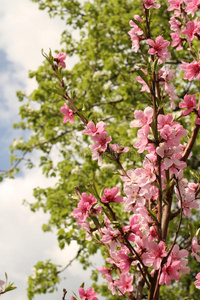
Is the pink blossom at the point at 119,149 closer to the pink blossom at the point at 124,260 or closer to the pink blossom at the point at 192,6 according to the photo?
the pink blossom at the point at 124,260

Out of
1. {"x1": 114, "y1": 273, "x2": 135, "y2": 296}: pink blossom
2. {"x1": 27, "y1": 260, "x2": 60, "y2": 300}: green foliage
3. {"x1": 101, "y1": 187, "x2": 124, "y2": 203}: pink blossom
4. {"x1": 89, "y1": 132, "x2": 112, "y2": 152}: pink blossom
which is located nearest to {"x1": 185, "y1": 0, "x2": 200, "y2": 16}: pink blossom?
{"x1": 89, "y1": 132, "x2": 112, "y2": 152}: pink blossom

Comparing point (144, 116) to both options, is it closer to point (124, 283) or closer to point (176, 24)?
point (124, 283)

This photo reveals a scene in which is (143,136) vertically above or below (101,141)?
below

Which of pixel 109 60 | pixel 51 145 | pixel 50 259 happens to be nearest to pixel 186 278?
pixel 50 259

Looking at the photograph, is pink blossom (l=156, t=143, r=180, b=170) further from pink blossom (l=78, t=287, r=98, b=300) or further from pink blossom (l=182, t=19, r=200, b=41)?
pink blossom (l=182, t=19, r=200, b=41)

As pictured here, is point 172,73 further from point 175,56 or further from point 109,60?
point 175,56

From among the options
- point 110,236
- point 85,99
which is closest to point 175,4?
point 110,236

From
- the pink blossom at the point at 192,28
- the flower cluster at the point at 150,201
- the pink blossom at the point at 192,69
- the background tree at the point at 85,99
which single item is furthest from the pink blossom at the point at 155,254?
the background tree at the point at 85,99

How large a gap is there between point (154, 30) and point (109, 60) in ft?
4.52

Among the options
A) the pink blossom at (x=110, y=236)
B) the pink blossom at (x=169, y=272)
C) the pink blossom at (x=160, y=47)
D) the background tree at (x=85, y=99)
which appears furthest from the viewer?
the background tree at (x=85, y=99)

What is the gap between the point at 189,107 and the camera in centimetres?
182

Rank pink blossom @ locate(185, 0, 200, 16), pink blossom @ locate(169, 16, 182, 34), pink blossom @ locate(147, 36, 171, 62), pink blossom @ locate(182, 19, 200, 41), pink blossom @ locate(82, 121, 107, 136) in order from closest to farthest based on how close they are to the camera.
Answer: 1. pink blossom @ locate(82, 121, 107, 136)
2. pink blossom @ locate(147, 36, 171, 62)
3. pink blossom @ locate(182, 19, 200, 41)
4. pink blossom @ locate(185, 0, 200, 16)
5. pink blossom @ locate(169, 16, 182, 34)

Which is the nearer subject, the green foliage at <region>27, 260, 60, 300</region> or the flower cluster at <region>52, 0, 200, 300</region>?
the flower cluster at <region>52, 0, 200, 300</region>

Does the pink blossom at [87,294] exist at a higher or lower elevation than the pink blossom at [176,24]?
lower
